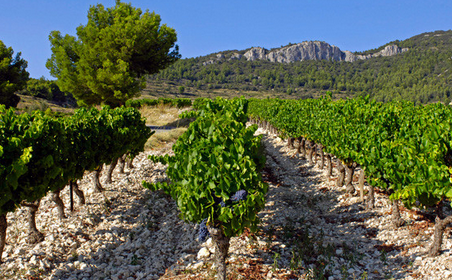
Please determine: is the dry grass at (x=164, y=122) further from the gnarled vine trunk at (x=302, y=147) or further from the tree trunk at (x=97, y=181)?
the gnarled vine trunk at (x=302, y=147)

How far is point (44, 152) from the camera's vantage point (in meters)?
6.04

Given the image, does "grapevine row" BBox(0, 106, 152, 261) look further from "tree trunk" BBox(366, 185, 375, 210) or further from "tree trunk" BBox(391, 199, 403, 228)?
"tree trunk" BBox(366, 185, 375, 210)

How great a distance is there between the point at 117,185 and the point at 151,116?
74.6ft

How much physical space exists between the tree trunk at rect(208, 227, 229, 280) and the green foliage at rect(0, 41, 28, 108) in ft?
118

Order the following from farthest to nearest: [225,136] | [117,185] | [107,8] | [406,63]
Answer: [406,63]
[107,8]
[117,185]
[225,136]

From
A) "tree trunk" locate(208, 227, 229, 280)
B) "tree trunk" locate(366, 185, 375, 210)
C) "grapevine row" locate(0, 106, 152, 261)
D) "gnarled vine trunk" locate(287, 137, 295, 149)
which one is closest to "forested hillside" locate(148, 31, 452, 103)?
"gnarled vine trunk" locate(287, 137, 295, 149)

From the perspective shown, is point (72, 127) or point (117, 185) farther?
point (117, 185)

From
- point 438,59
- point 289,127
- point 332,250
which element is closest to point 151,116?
point 289,127

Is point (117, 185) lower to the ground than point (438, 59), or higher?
lower

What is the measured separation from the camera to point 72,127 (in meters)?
7.91

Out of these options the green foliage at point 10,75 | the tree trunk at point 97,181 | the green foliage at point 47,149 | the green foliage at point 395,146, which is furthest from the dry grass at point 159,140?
the green foliage at point 10,75

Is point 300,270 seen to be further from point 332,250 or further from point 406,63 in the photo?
point 406,63

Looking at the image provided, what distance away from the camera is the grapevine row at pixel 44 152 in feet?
16.7

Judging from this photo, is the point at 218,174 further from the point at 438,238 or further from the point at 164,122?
the point at 164,122
